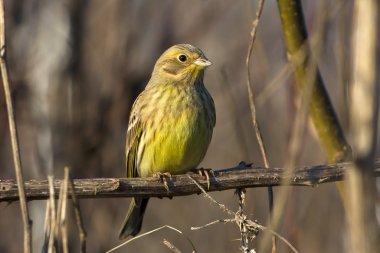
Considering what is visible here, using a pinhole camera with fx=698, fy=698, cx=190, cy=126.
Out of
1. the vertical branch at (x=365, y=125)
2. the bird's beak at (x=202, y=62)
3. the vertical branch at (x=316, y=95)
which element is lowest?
the vertical branch at (x=365, y=125)

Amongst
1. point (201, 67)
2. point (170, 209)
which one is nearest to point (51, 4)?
point (201, 67)

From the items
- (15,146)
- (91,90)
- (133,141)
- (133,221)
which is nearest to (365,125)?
(15,146)

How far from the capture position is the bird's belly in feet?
16.3

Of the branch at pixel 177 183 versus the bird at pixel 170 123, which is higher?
the bird at pixel 170 123

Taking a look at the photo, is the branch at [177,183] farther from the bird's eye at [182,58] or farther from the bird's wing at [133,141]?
the bird's eye at [182,58]

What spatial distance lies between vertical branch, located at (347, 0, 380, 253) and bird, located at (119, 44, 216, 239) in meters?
3.24

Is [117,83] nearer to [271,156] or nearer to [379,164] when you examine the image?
[271,156]

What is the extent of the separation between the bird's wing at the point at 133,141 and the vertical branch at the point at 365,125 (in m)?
3.82

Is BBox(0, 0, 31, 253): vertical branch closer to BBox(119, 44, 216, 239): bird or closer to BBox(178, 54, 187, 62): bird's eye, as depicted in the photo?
BBox(119, 44, 216, 239): bird

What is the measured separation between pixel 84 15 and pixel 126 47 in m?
0.49

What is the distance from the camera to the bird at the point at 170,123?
5.02 m

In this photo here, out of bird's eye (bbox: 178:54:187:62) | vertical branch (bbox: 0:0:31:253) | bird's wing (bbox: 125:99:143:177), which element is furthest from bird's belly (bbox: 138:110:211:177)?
vertical branch (bbox: 0:0:31:253)

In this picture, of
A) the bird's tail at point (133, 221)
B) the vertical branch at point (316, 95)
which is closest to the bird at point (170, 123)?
the bird's tail at point (133, 221)

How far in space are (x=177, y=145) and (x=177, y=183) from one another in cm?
98
